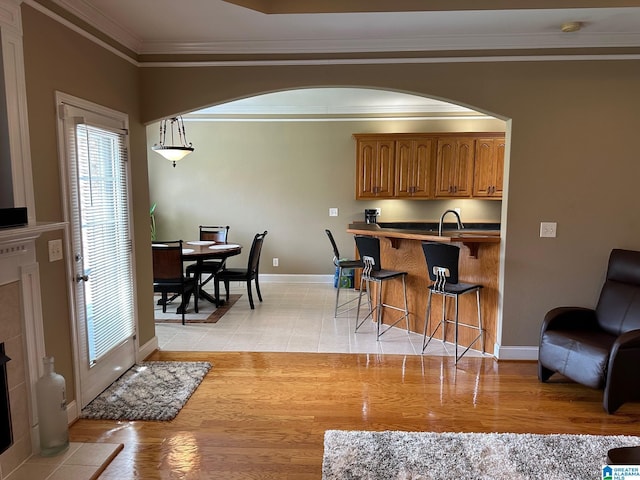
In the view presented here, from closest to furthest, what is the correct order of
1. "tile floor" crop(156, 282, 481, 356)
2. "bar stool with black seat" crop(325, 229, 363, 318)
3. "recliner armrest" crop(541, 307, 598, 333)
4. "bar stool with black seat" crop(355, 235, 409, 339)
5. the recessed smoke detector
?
the recessed smoke detector
"recliner armrest" crop(541, 307, 598, 333)
"tile floor" crop(156, 282, 481, 356)
"bar stool with black seat" crop(355, 235, 409, 339)
"bar stool with black seat" crop(325, 229, 363, 318)

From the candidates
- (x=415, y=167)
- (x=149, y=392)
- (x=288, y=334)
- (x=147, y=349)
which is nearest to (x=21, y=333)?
(x=149, y=392)

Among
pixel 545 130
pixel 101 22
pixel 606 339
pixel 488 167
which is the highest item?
pixel 101 22

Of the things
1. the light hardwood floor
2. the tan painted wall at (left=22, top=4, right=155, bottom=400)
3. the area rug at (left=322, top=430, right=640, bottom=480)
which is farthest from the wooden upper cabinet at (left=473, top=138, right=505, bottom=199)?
the tan painted wall at (left=22, top=4, right=155, bottom=400)

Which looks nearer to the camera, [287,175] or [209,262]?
[209,262]

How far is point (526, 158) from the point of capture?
3.51m

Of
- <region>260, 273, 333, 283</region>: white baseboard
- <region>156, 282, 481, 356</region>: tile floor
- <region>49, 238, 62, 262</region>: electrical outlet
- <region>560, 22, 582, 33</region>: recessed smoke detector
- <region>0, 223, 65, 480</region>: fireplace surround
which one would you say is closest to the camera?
<region>0, 223, 65, 480</region>: fireplace surround

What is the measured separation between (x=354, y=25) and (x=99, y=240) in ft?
8.00

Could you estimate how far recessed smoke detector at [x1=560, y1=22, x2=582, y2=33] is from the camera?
3033 millimetres

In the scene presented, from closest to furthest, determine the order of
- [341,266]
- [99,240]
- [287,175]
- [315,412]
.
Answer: [315,412] → [99,240] → [341,266] → [287,175]

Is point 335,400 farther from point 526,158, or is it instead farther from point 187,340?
point 526,158

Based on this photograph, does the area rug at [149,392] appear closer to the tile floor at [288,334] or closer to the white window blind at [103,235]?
the white window blind at [103,235]

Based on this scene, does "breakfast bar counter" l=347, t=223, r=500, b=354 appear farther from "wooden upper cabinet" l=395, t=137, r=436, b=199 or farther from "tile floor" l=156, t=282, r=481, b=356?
"wooden upper cabinet" l=395, t=137, r=436, b=199

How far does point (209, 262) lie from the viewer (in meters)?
5.99

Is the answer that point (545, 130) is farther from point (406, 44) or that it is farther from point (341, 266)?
point (341, 266)
